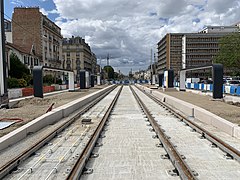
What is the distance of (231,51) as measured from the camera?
63000 millimetres

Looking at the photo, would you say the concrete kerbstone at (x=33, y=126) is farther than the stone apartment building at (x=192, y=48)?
No

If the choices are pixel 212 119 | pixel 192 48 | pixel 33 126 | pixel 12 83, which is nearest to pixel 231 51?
pixel 12 83

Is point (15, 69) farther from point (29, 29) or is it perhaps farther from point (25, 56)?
point (29, 29)

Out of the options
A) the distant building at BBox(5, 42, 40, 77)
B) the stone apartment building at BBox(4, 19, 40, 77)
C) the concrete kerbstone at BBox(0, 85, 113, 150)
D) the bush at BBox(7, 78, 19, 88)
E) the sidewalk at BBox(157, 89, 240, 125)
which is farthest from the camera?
the distant building at BBox(5, 42, 40, 77)

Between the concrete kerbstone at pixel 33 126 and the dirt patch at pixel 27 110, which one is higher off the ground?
the concrete kerbstone at pixel 33 126

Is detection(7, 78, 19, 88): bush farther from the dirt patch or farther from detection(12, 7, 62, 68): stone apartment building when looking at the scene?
detection(12, 7, 62, 68): stone apartment building

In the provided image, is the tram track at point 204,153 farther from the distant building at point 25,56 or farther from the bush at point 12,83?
the distant building at point 25,56

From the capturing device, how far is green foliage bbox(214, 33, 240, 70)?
203 ft

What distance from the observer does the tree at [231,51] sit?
62000mm

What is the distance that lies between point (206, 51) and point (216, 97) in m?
119

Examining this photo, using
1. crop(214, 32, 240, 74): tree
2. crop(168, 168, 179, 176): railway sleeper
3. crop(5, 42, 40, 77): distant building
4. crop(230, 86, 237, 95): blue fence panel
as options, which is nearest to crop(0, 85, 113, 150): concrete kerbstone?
crop(168, 168, 179, 176): railway sleeper

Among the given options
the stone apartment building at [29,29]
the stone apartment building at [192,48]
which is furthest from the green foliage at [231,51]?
the stone apartment building at [192,48]

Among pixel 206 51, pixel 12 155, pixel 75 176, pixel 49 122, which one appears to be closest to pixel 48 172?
pixel 75 176

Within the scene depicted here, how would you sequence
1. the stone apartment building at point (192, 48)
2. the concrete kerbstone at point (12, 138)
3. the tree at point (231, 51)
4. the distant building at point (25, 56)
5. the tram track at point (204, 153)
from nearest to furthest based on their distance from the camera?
the tram track at point (204, 153) → the concrete kerbstone at point (12, 138) → the distant building at point (25, 56) → the tree at point (231, 51) → the stone apartment building at point (192, 48)
